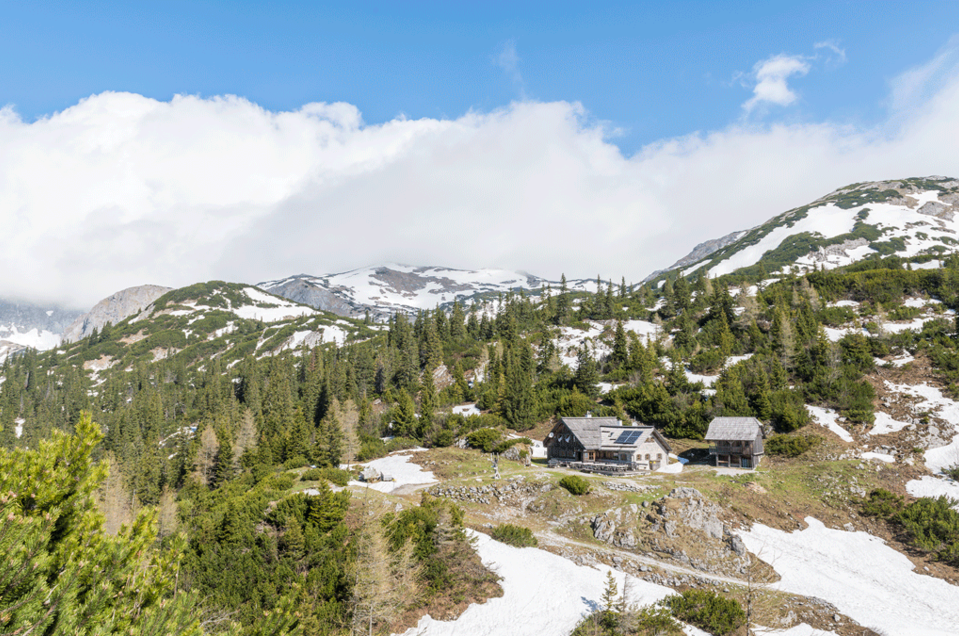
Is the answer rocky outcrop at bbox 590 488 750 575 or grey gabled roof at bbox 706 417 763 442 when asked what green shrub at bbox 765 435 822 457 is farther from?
rocky outcrop at bbox 590 488 750 575

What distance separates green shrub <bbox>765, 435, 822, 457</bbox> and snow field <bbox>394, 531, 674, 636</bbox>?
122 ft

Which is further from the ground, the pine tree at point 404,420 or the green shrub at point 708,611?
the pine tree at point 404,420

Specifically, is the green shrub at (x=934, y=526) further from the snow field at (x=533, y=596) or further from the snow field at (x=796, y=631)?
the snow field at (x=533, y=596)

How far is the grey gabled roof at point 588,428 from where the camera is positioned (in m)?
60.3

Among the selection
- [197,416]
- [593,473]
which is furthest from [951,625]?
[197,416]

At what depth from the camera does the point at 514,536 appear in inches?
1474

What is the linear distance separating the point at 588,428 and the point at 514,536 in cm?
2739

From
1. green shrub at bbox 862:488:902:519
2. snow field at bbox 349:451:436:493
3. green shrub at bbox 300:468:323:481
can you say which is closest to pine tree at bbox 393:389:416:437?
snow field at bbox 349:451:436:493

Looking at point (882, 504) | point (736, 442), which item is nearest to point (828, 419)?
point (736, 442)

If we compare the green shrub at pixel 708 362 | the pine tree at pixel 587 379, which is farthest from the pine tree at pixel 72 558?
the green shrub at pixel 708 362

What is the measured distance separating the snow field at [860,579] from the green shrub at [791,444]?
53.2ft

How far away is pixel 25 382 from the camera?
623 ft

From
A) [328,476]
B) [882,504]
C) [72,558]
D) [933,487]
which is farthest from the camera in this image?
[328,476]

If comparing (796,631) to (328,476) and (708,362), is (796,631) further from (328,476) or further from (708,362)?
(708,362)
